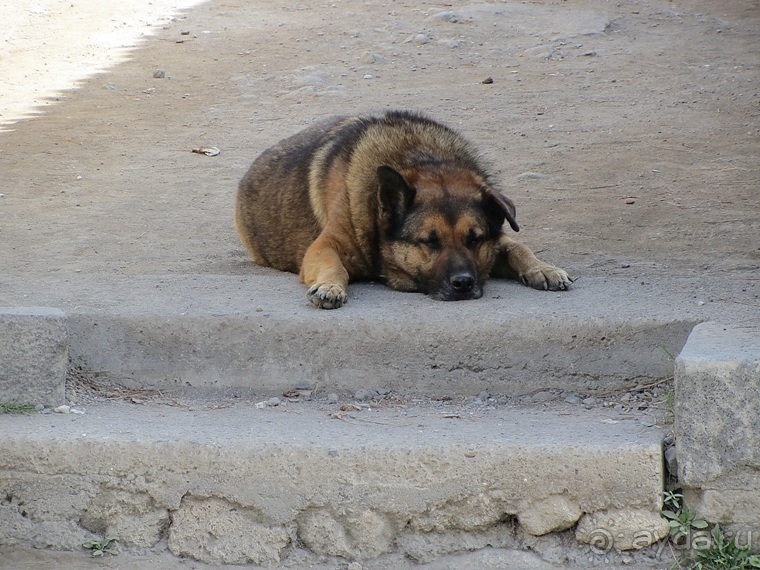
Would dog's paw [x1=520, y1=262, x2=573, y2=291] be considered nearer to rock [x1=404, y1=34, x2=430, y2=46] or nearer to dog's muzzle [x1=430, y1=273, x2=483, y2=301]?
dog's muzzle [x1=430, y1=273, x2=483, y2=301]

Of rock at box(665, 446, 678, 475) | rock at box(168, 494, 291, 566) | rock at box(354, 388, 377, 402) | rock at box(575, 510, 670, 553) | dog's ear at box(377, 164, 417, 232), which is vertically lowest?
rock at box(168, 494, 291, 566)

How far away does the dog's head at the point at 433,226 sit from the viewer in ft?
15.6

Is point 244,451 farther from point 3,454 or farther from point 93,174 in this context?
point 93,174

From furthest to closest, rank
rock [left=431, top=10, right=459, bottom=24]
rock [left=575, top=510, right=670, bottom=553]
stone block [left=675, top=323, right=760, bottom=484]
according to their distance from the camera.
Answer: rock [left=431, top=10, right=459, bottom=24] → rock [left=575, top=510, right=670, bottom=553] → stone block [left=675, top=323, right=760, bottom=484]

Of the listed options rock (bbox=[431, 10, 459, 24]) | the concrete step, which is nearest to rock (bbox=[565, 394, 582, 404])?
the concrete step

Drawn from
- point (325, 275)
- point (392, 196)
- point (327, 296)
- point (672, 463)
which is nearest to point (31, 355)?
point (327, 296)

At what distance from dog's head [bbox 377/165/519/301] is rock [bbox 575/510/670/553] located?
150cm

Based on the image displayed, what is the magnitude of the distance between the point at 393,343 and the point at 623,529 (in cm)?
123

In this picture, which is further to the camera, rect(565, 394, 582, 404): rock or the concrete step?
rect(565, 394, 582, 404): rock

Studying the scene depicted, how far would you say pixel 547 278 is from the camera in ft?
15.4

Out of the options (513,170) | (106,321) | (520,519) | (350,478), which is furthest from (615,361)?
(513,170)

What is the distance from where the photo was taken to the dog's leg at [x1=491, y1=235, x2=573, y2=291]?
184 inches

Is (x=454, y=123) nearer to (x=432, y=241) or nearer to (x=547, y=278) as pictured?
(x=432, y=241)

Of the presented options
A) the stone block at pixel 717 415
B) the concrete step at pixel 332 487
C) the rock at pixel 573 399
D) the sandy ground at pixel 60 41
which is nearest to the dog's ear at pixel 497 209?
the rock at pixel 573 399
